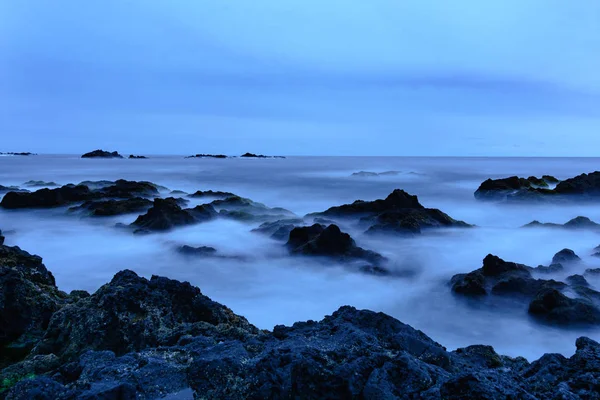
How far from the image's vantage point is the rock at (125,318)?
3721 mm

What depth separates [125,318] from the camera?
12.7 ft

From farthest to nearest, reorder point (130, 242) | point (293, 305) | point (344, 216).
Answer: point (344, 216) < point (130, 242) < point (293, 305)

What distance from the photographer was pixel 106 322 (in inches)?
150

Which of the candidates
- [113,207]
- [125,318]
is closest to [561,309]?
[125,318]

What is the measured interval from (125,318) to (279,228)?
8.65m

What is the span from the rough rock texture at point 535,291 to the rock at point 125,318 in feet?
15.4

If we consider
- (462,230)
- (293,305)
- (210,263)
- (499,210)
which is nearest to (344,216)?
(462,230)

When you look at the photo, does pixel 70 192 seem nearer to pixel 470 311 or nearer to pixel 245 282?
pixel 245 282

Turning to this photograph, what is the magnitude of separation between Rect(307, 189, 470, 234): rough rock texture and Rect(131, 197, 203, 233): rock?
4069 mm

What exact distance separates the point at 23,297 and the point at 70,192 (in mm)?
15357

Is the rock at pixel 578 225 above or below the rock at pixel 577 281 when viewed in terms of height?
above

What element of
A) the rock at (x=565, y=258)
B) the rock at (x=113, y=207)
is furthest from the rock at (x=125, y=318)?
the rock at (x=113, y=207)

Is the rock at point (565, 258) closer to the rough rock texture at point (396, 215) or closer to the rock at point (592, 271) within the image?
the rock at point (592, 271)

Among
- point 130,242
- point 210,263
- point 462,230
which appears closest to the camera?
point 210,263
